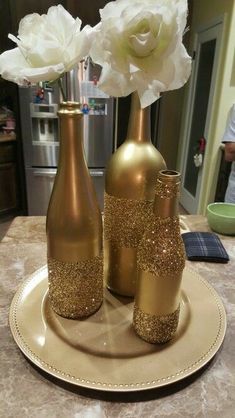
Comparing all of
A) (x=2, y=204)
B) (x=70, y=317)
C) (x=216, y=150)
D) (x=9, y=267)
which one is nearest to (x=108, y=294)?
(x=70, y=317)

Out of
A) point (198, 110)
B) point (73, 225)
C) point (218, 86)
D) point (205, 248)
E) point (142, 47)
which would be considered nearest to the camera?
point (142, 47)

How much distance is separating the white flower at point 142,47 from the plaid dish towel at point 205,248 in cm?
54

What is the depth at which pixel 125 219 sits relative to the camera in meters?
0.64

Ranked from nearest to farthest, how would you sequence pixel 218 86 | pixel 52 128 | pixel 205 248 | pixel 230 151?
pixel 205 248 → pixel 230 151 → pixel 218 86 → pixel 52 128

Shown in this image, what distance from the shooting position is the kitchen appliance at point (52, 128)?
2607mm

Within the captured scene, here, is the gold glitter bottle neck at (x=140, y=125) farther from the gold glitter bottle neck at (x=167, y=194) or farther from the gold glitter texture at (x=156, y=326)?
the gold glitter texture at (x=156, y=326)

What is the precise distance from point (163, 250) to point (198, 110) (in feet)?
9.51

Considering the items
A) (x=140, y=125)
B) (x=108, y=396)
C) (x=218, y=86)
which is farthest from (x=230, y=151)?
(x=108, y=396)

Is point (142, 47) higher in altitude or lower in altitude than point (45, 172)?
higher

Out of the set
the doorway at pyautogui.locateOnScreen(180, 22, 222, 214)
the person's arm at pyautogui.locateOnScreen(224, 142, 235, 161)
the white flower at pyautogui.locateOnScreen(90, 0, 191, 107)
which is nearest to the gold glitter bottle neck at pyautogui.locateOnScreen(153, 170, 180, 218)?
the white flower at pyautogui.locateOnScreen(90, 0, 191, 107)

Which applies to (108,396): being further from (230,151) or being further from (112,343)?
(230,151)

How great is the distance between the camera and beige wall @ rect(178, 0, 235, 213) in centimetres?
244

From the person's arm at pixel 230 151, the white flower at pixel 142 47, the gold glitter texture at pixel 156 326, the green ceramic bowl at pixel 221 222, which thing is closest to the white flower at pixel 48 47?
the white flower at pixel 142 47

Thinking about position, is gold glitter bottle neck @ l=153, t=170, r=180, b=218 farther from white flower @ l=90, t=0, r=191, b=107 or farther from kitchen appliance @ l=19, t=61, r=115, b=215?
kitchen appliance @ l=19, t=61, r=115, b=215
